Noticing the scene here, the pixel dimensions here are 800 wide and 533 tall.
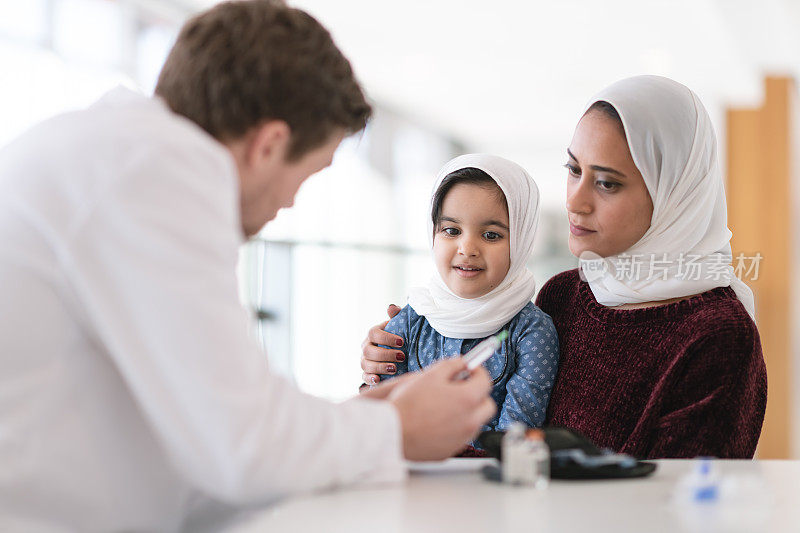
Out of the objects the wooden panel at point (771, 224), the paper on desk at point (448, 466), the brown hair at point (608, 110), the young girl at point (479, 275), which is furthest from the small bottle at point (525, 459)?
the wooden panel at point (771, 224)

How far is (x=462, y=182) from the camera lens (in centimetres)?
211

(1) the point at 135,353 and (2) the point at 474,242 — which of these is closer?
(1) the point at 135,353

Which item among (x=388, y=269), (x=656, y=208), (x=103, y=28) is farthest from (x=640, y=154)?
(x=388, y=269)

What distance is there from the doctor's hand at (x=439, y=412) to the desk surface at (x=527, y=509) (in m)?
0.05

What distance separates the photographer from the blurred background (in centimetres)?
494

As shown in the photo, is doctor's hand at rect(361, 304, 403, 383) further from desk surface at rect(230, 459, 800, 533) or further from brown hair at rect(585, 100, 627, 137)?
desk surface at rect(230, 459, 800, 533)

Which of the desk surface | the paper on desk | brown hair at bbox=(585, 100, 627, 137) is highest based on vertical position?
brown hair at bbox=(585, 100, 627, 137)

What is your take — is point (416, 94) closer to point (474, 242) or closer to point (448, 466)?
point (474, 242)

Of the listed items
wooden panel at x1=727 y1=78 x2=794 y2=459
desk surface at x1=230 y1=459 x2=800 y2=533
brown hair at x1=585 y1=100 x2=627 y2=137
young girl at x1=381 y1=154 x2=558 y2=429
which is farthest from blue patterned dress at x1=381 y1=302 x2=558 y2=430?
wooden panel at x1=727 y1=78 x2=794 y2=459

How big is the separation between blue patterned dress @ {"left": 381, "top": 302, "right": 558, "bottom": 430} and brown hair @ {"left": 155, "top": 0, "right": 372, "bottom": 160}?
0.87m

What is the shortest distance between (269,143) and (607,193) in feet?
2.97

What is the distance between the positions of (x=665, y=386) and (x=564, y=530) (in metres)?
0.74

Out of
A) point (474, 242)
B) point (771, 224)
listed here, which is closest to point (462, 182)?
point (474, 242)

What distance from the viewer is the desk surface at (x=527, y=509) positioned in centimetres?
88
